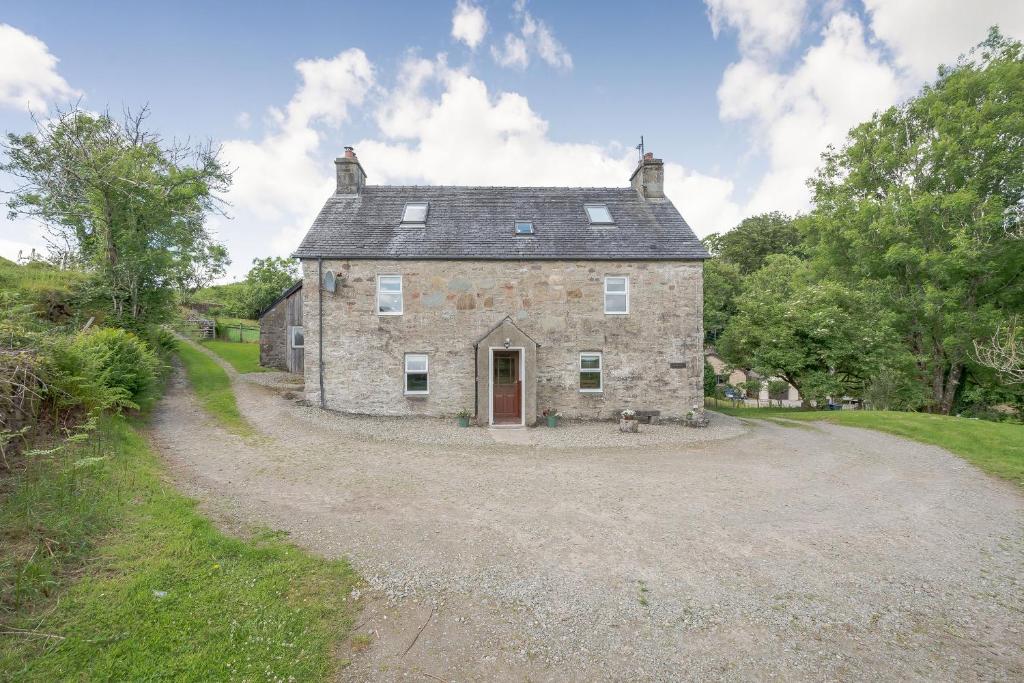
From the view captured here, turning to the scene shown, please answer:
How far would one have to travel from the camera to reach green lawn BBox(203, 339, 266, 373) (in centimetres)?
2425

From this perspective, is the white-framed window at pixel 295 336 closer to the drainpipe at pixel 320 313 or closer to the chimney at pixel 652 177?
the drainpipe at pixel 320 313

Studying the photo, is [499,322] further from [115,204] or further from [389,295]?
[115,204]

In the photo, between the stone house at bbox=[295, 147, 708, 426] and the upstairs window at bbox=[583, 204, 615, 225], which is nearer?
the stone house at bbox=[295, 147, 708, 426]

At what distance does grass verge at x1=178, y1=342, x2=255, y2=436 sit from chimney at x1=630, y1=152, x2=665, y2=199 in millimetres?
18031

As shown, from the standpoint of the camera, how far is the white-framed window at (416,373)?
15.9 metres

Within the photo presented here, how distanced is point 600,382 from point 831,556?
10081 millimetres

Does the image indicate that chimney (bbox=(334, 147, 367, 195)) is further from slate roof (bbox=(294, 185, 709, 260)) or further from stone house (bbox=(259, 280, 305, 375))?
stone house (bbox=(259, 280, 305, 375))

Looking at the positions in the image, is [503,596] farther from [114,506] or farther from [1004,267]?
[1004,267]

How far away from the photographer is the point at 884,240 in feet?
68.4

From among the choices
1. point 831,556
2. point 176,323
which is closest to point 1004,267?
point 831,556

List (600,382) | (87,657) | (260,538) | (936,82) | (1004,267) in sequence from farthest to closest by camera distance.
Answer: (936,82)
(1004,267)
(600,382)
(260,538)
(87,657)

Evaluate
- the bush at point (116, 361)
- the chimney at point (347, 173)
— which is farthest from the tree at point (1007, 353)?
the bush at point (116, 361)

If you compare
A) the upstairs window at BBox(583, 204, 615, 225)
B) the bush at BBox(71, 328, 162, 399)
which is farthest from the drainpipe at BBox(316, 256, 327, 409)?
the upstairs window at BBox(583, 204, 615, 225)

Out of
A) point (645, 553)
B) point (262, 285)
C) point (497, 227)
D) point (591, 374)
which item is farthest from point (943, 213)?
point (262, 285)
